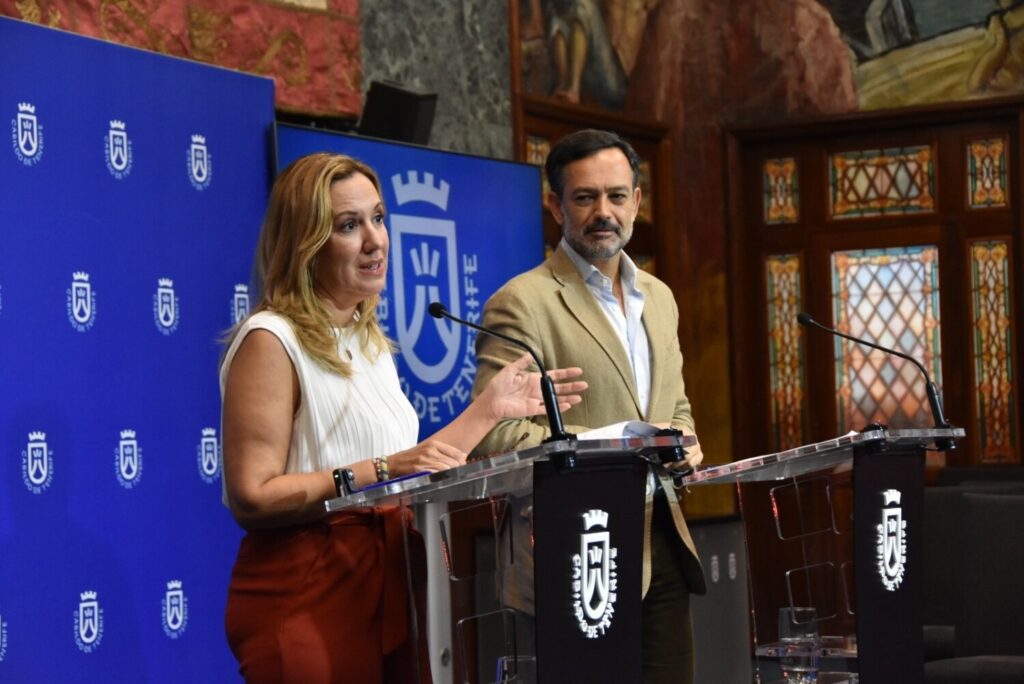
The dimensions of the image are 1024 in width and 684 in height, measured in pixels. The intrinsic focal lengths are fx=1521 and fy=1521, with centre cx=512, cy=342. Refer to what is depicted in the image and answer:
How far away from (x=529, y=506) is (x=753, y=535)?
1200 mm

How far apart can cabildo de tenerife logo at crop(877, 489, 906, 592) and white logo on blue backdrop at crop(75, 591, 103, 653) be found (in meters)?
2.06

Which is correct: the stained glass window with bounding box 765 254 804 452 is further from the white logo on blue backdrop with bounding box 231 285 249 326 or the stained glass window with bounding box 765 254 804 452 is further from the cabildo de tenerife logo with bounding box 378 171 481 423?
the white logo on blue backdrop with bounding box 231 285 249 326

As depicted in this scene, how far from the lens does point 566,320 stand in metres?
3.30

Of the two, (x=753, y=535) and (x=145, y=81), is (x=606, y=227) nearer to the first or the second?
(x=753, y=535)

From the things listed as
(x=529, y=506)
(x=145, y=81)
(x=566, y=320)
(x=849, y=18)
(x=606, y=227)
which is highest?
(x=849, y=18)

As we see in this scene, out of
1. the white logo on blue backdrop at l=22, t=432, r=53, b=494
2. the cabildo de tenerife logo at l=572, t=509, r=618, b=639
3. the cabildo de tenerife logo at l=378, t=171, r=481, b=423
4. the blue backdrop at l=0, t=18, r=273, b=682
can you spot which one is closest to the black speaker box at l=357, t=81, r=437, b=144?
the cabildo de tenerife logo at l=378, t=171, r=481, b=423

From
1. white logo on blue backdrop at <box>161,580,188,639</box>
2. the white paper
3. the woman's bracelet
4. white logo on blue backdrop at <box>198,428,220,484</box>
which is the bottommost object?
white logo on blue backdrop at <box>161,580,188,639</box>

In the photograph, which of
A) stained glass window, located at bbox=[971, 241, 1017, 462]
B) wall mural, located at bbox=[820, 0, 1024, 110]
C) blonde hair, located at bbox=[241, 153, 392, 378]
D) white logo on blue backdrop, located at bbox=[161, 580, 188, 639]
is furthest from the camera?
stained glass window, located at bbox=[971, 241, 1017, 462]

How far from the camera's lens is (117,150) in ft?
13.8

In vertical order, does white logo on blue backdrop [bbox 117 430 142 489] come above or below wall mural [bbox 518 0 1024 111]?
below

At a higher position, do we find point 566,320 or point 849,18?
point 849,18

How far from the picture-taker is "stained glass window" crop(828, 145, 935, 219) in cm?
834

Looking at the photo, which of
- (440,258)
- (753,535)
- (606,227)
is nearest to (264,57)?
(440,258)

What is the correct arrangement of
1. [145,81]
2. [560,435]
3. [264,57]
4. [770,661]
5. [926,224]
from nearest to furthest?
[560,435]
[770,661]
[145,81]
[264,57]
[926,224]
